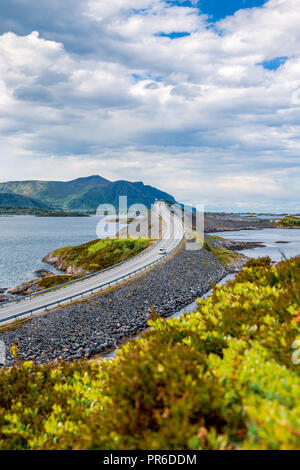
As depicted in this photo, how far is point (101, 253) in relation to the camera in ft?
224

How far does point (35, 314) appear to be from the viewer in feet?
96.8

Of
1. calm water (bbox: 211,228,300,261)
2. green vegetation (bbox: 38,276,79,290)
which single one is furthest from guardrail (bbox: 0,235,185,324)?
calm water (bbox: 211,228,300,261)

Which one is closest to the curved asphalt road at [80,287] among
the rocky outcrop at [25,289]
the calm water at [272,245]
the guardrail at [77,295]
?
the guardrail at [77,295]

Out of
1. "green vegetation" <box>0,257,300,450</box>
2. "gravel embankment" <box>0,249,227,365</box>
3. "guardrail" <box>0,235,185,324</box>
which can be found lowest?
"gravel embankment" <box>0,249,227,365</box>

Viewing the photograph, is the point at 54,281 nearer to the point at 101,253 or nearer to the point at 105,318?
the point at 101,253

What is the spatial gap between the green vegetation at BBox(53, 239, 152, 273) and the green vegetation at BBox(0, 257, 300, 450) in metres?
55.0

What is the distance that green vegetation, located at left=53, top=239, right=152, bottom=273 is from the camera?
205 feet

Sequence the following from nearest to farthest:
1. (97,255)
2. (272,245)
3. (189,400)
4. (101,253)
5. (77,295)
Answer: (189,400)
(77,295)
(97,255)
(101,253)
(272,245)

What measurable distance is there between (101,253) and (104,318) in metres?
37.6

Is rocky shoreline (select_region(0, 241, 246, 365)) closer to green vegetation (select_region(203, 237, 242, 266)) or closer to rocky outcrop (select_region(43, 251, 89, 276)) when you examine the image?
green vegetation (select_region(203, 237, 242, 266))

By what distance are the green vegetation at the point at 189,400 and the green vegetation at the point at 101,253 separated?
55048 millimetres

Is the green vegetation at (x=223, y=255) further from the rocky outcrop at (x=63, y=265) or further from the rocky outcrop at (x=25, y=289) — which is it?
the rocky outcrop at (x=25, y=289)

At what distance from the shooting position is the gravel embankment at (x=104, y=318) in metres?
25.0

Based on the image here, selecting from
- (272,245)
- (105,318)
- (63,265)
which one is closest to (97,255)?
(63,265)
